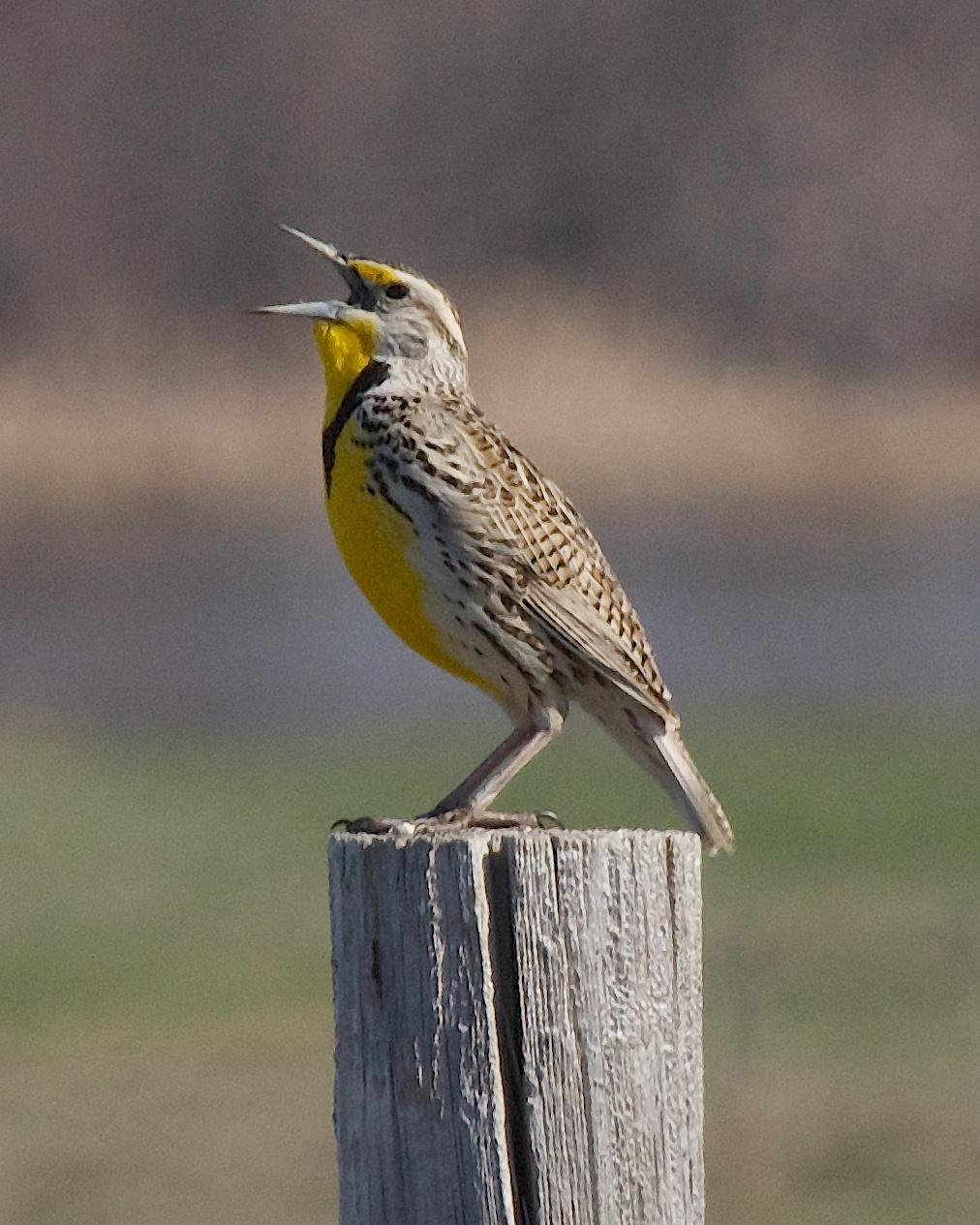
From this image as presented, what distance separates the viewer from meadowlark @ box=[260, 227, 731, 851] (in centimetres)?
395

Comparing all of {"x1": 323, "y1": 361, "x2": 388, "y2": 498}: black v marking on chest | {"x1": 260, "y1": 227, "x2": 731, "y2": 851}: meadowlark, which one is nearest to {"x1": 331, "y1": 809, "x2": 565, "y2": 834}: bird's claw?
{"x1": 260, "y1": 227, "x2": 731, "y2": 851}: meadowlark

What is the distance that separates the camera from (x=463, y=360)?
14.2ft

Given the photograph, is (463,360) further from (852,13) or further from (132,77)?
(852,13)

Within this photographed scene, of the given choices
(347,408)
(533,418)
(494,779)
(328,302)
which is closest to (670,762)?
(494,779)

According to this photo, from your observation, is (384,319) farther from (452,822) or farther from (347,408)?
(452,822)

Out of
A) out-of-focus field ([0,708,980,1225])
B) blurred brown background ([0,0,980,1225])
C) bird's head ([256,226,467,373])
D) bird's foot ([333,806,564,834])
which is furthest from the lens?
blurred brown background ([0,0,980,1225])

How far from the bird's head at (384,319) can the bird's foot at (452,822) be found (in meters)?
0.63

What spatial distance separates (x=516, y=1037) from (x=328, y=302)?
1.61m

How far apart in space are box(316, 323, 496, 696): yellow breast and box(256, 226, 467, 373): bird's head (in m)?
0.16

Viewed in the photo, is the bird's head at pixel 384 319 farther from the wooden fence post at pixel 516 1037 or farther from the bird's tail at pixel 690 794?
the wooden fence post at pixel 516 1037

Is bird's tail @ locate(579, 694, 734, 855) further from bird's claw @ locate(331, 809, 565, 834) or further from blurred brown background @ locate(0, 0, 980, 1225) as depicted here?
blurred brown background @ locate(0, 0, 980, 1225)

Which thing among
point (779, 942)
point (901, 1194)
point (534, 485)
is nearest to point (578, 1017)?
point (534, 485)

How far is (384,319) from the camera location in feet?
13.7

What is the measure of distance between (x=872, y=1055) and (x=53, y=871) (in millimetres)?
4600
